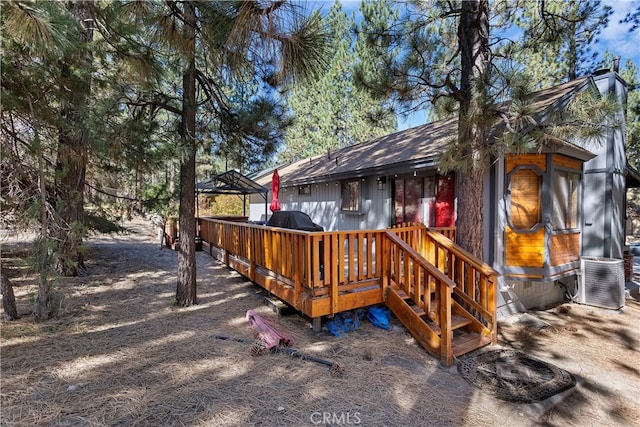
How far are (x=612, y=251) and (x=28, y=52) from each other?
10816mm

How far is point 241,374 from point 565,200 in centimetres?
684

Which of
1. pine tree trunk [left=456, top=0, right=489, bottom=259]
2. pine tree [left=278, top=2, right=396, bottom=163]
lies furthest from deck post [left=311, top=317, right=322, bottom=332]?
pine tree [left=278, top=2, right=396, bottom=163]

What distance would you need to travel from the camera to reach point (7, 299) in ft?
13.3

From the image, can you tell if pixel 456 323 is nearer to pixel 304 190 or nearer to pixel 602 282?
pixel 602 282

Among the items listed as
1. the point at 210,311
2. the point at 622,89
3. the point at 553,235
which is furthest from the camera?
the point at 622,89

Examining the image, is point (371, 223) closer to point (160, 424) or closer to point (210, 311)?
point (210, 311)

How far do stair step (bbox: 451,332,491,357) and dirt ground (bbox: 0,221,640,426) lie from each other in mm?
486

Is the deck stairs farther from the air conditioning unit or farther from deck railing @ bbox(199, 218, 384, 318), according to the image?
the air conditioning unit

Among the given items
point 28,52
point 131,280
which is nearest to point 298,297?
point 131,280

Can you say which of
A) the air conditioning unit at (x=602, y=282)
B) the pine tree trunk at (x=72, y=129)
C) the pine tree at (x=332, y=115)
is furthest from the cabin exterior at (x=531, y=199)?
the pine tree at (x=332, y=115)

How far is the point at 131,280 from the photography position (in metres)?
6.57

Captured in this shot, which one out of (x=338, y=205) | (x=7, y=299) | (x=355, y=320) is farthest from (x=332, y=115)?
(x=7, y=299)

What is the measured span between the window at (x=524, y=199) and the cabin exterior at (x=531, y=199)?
0.05 feet

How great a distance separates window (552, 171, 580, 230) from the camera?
6.15 metres
